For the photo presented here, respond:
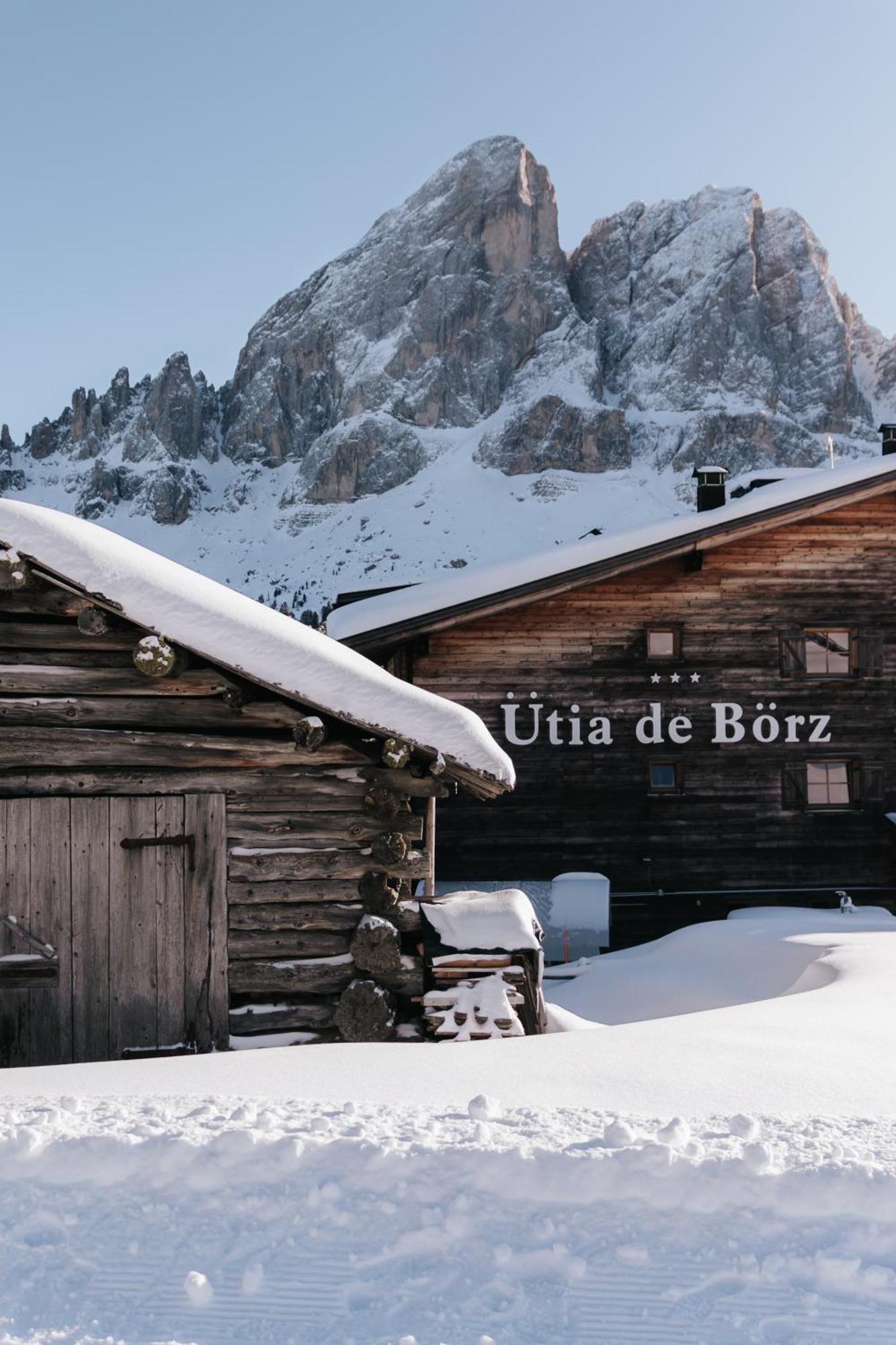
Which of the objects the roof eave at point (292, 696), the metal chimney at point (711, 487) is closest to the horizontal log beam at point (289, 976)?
the roof eave at point (292, 696)

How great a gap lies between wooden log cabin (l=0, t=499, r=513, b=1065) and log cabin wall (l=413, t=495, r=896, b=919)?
878 cm

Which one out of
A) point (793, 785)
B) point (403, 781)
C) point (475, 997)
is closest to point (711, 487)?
point (793, 785)

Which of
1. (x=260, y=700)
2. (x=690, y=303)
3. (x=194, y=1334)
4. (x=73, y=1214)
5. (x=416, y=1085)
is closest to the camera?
(x=194, y=1334)

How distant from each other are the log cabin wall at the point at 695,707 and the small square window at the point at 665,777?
9 centimetres

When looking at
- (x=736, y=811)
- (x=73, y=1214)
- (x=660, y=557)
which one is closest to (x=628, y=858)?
(x=736, y=811)

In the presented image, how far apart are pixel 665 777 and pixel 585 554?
403 centimetres

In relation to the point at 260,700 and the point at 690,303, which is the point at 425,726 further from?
the point at 690,303

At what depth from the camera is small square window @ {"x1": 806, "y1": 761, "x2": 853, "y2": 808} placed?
1611cm

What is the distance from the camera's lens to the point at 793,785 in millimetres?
15930

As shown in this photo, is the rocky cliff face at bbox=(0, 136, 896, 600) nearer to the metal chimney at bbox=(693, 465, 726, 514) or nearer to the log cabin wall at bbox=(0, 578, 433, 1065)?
the metal chimney at bbox=(693, 465, 726, 514)

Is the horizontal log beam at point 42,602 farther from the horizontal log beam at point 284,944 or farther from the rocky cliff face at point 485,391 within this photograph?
the rocky cliff face at point 485,391

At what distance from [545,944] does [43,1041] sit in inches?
363

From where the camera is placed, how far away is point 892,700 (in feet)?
52.9

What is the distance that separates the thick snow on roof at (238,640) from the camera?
5.93 metres
